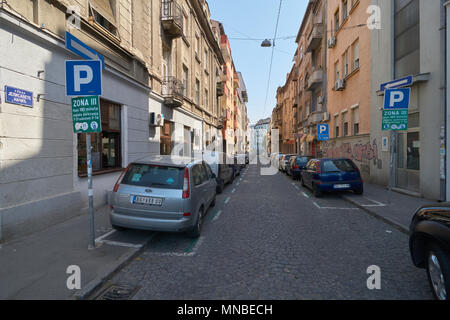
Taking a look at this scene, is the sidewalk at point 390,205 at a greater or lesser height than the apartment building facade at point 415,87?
lesser

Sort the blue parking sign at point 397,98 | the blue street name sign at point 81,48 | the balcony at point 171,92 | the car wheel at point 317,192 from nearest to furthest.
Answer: the blue street name sign at point 81,48
the blue parking sign at point 397,98
the car wheel at point 317,192
the balcony at point 171,92

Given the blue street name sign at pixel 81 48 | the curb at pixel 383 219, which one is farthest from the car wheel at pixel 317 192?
the blue street name sign at pixel 81 48

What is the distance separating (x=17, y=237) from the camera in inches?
190

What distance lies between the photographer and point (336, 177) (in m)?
9.30

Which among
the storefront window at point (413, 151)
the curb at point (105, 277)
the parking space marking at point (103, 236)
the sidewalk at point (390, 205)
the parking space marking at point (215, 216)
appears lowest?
the parking space marking at point (215, 216)

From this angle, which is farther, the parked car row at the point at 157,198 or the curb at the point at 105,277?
the parked car row at the point at 157,198

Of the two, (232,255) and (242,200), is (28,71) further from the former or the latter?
(242,200)

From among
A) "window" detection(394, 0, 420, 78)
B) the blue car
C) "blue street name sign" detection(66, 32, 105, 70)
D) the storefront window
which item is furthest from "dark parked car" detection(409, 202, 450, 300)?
"window" detection(394, 0, 420, 78)

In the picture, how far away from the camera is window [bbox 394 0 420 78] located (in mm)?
9477

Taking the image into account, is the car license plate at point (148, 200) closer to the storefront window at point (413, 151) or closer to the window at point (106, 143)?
the window at point (106, 143)

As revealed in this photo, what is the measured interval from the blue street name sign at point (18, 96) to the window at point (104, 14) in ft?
11.4

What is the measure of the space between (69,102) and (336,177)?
8.85 meters

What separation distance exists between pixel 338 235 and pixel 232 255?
98.6 inches

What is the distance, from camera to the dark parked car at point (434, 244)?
102 inches
